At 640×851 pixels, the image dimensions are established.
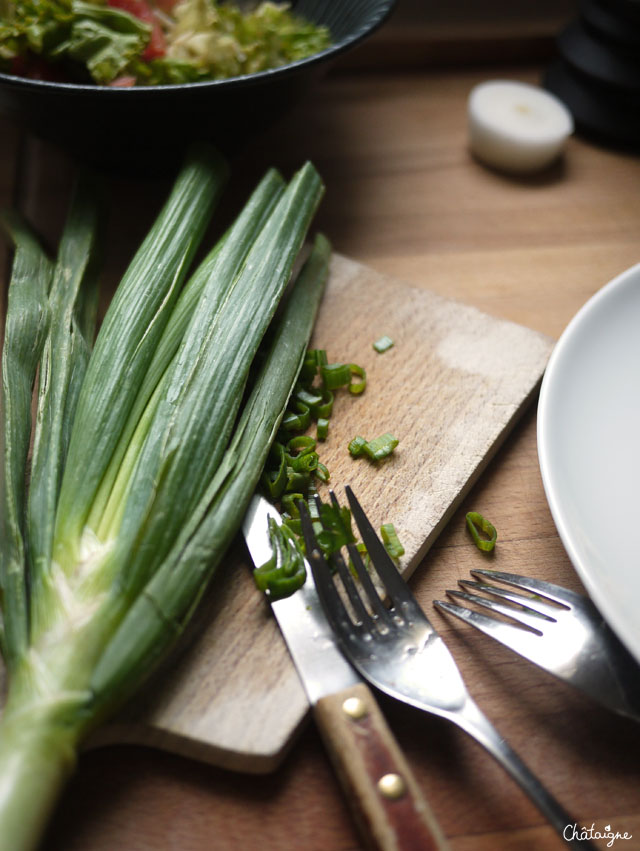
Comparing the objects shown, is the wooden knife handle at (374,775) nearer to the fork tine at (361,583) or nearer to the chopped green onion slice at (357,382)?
Answer: the fork tine at (361,583)

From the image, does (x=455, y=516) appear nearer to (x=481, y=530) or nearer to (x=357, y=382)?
(x=481, y=530)

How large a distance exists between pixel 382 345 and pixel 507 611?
521mm

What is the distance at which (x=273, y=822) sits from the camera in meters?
0.80

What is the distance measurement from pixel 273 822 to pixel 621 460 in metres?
0.63

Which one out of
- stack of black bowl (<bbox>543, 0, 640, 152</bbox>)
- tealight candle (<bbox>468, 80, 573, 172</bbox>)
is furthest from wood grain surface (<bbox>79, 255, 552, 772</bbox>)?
stack of black bowl (<bbox>543, 0, 640, 152</bbox>)

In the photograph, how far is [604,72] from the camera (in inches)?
68.4

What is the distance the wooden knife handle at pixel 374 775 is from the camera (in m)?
0.69

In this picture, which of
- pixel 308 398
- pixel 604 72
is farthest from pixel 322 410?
pixel 604 72

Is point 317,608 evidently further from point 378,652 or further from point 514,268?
point 514,268

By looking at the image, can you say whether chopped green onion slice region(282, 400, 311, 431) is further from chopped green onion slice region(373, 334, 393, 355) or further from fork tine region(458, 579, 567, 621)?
fork tine region(458, 579, 567, 621)

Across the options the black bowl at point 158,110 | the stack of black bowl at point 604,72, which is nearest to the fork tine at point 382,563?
the black bowl at point 158,110

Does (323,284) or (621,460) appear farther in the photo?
(323,284)

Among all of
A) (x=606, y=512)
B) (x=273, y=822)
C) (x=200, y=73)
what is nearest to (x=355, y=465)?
(x=606, y=512)

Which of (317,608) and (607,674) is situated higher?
(317,608)
